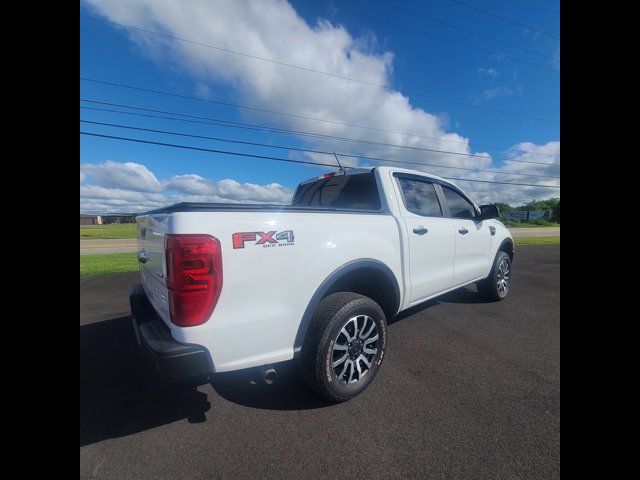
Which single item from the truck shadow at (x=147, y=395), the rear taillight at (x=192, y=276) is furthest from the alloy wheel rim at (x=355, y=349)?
the rear taillight at (x=192, y=276)

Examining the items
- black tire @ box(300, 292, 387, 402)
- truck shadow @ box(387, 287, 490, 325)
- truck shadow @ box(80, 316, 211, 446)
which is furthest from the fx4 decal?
truck shadow @ box(387, 287, 490, 325)

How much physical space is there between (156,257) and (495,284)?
17.2ft

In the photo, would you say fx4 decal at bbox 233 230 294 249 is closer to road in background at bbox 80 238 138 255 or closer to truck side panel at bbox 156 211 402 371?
truck side panel at bbox 156 211 402 371

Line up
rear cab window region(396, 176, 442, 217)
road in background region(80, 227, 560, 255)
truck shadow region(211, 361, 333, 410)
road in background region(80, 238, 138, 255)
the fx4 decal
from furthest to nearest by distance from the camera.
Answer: road in background region(80, 227, 560, 255) < road in background region(80, 238, 138, 255) < rear cab window region(396, 176, 442, 217) < truck shadow region(211, 361, 333, 410) < the fx4 decal

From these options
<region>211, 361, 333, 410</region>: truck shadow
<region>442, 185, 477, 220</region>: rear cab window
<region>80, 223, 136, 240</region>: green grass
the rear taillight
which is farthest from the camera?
<region>80, 223, 136, 240</region>: green grass

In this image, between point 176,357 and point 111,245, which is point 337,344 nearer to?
point 176,357

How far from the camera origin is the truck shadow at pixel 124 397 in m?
1.96

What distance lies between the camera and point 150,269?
2223mm

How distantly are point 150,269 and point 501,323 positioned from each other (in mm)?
4595

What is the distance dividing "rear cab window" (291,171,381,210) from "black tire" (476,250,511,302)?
314cm

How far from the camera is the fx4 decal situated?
5.23 feet
